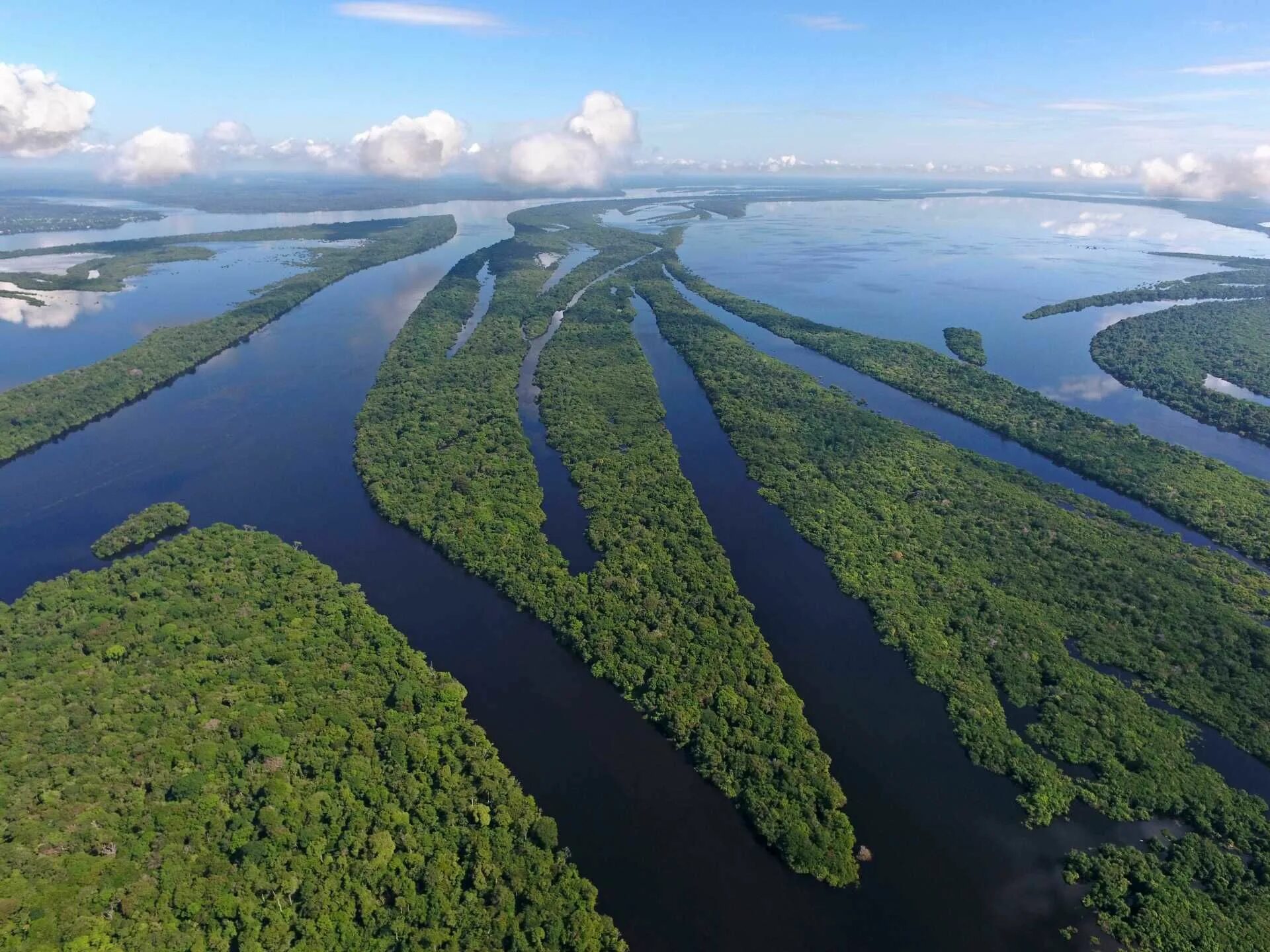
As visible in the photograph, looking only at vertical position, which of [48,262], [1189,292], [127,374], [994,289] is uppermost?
[48,262]

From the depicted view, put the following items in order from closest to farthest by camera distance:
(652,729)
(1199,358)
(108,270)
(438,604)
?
(652,729) → (438,604) → (1199,358) → (108,270)

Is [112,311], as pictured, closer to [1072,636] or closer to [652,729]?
[652,729]

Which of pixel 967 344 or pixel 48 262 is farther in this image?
pixel 48 262

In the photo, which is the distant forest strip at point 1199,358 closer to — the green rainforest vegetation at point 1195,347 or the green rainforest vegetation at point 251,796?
the green rainforest vegetation at point 1195,347

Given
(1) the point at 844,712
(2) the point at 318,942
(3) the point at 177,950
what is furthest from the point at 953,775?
(3) the point at 177,950

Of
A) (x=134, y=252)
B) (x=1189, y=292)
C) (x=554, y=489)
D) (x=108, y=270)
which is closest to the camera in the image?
(x=554, y=489)

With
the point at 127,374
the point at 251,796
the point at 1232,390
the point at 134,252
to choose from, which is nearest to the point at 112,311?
the point at 127,374

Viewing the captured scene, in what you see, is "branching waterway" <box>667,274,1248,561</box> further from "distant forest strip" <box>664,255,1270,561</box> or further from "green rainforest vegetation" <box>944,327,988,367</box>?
"green rainforest vegetation" <box>944,327,988,367</box>
